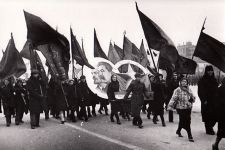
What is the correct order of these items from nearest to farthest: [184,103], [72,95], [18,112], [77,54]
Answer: [184,103]
[18,112]
[72,95]
[77,54]

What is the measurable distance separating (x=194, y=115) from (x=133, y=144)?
5986 millimetres

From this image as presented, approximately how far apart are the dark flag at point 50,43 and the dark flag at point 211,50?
4458 millimetres

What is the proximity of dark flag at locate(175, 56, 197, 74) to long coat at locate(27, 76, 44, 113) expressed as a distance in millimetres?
4415

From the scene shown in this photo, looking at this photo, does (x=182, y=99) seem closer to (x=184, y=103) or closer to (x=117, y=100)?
(x=184, y=103)

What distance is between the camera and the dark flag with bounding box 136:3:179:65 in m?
12.0

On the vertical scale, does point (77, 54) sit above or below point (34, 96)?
above

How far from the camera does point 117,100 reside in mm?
12500

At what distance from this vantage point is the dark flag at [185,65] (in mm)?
12470

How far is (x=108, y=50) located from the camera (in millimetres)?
19031

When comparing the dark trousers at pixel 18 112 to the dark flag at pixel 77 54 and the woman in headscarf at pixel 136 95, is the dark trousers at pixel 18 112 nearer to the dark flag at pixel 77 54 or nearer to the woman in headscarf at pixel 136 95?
the dark flag at pixel 77 54

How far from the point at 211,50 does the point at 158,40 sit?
205cm

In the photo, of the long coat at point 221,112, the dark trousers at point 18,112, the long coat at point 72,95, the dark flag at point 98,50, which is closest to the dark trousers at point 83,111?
the long coat at point 72,95

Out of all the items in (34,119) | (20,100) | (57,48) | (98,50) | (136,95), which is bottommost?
(34,119)

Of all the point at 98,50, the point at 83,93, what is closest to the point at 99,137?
the point at 83,93
